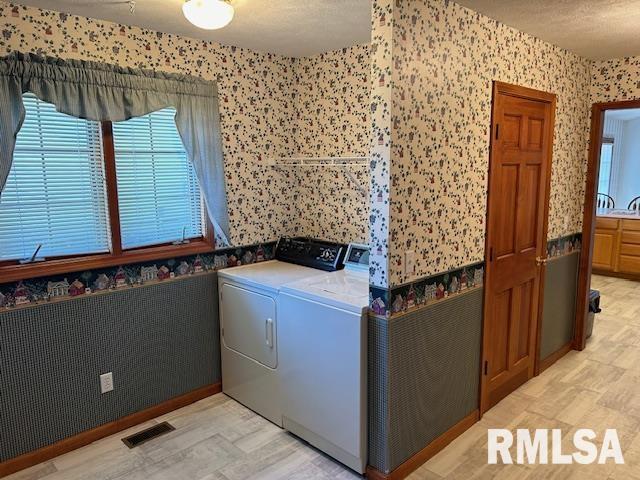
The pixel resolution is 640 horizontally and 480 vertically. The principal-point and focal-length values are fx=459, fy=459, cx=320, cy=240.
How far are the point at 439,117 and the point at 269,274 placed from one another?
1468 millimetres

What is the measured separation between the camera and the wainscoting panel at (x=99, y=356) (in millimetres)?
2457

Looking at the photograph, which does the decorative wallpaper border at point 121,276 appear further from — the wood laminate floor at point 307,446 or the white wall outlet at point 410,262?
the white wall outlet at point 410,262

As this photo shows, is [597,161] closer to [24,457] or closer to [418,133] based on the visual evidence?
[418,133]

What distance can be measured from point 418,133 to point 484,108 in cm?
69

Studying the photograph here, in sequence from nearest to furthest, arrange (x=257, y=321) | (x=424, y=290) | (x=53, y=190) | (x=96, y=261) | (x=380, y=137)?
1. (x=380, y=137)
2. (x=424, y=290)
3. (x=53, y=190)
4. (x=96, y=261)
5. (x=257, y=321)

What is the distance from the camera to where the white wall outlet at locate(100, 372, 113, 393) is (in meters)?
2.76

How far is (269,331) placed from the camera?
2830 millimetres

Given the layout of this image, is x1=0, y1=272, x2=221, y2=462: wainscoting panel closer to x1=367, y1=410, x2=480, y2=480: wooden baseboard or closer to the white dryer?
the white dryer

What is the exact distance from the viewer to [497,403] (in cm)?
314

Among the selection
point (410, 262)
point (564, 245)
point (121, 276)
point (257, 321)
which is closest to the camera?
point (410, 262)

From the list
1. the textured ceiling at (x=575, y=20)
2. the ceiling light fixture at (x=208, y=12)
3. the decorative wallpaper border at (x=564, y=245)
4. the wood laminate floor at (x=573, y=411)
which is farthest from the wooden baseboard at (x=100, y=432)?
the textured ceiling at (x=575, y=20)

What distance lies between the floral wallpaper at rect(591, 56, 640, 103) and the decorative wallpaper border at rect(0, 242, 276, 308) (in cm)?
289

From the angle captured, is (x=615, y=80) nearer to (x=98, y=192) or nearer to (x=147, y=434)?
(x=98, y=192)

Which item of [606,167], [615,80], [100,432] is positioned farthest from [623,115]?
[100,432]
